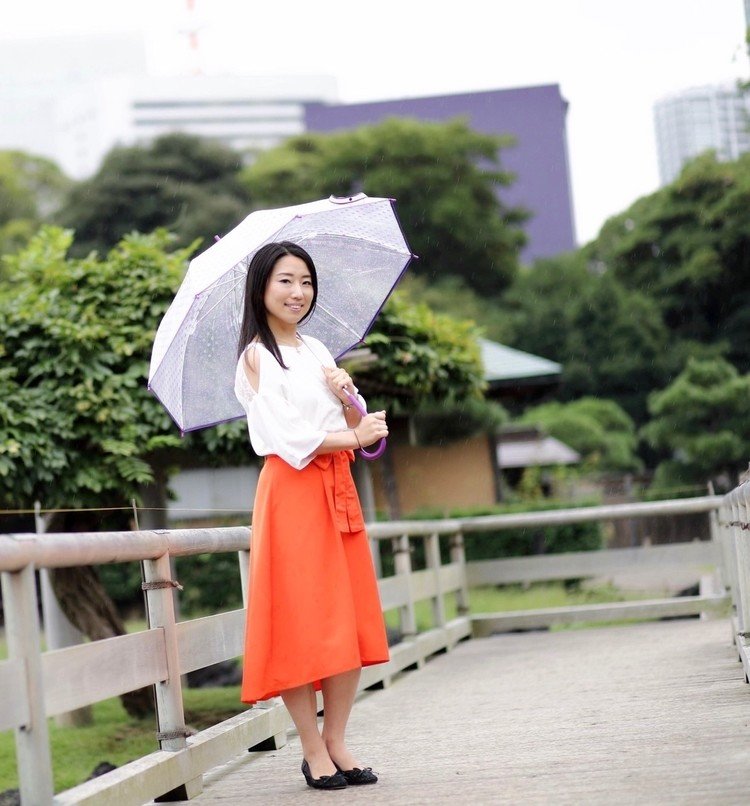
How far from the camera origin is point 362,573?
4.20m

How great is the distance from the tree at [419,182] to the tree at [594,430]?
6.05 meters

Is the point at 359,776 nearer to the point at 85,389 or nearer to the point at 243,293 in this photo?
the point at 243,293

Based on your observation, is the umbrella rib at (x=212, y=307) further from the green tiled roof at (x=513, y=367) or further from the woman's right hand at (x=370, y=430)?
the green tiled roof at (x=513, y=367)

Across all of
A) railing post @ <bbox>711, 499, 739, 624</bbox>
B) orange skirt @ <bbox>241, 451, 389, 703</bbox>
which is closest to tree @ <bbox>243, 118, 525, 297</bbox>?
railing post @ <bbox>711, 499, 739, 624</bbox>

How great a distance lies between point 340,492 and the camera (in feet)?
13.6

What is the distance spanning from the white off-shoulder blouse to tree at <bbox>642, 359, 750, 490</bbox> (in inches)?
971

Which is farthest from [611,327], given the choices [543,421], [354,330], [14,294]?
[354,330]

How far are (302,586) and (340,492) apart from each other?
32cm

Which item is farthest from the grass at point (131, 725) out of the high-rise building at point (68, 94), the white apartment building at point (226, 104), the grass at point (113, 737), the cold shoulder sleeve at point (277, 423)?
the white apartment building at point (226, 104)

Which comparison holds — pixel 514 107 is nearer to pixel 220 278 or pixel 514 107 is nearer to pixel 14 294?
pixel 14 294

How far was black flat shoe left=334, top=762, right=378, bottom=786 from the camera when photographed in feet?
13.8

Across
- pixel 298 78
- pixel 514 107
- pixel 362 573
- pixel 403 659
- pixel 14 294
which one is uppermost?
pixel 298 78

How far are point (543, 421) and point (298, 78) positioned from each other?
324ft

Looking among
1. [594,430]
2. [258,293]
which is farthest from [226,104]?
[258,293]
